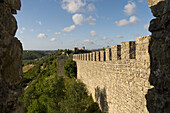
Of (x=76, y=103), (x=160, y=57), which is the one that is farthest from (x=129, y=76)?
(x=76, y=103)

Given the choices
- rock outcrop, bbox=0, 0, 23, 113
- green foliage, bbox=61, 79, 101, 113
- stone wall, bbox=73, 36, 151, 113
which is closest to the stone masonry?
stone wall, bbox=73, 36, 151, 113

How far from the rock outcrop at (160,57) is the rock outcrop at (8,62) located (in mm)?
1852

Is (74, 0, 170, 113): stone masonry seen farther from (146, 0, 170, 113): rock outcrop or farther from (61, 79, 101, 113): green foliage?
(61, 79, 101, 113): green foliage

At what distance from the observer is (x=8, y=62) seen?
1.25 metres

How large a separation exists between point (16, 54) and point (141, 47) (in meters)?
3.05

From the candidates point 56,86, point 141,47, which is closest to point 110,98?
point 141,47

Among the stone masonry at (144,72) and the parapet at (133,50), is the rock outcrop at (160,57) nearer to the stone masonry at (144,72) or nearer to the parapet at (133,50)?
the stone masonry at (144,72)

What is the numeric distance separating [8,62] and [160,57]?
6.24 feet

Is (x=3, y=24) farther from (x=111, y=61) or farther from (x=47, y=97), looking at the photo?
(x=47, y=97)

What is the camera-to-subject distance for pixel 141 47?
3000 millimetres

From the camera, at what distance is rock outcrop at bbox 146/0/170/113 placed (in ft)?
4.06

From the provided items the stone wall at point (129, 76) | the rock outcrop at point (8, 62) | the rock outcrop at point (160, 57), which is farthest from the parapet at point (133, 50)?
the rock outcrop at point (8, 62)

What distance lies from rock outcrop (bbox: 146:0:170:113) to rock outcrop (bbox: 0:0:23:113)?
1852 millimetres

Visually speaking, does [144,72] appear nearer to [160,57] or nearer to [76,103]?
[160,57]
